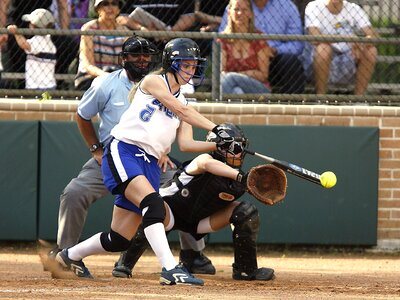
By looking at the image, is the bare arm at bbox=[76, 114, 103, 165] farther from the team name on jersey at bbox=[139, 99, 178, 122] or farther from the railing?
the railing

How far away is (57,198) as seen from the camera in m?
10.0

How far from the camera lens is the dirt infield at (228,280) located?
614cm

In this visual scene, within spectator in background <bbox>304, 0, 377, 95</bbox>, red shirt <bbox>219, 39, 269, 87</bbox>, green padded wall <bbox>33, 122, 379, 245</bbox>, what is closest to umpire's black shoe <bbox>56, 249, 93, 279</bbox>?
green padded wall <bbox>33, 122, 379, 245</bbox>

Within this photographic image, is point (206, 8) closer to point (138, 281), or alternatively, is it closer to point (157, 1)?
point (157, 1)

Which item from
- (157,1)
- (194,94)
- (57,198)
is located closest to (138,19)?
(157,1)

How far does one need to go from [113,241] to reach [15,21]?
4466 millimetres

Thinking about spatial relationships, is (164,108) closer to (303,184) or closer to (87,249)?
(87,249)

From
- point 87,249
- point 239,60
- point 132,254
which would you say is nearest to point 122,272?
point 132,254

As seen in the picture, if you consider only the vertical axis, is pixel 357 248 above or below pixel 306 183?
below

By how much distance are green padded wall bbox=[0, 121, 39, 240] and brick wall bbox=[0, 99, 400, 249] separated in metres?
0.36

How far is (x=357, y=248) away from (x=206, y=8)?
3159mm

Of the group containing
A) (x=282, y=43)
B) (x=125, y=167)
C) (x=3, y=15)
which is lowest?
(x=125, y=167)

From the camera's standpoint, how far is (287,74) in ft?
34.2

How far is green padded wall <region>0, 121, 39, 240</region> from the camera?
10016 millimetres
